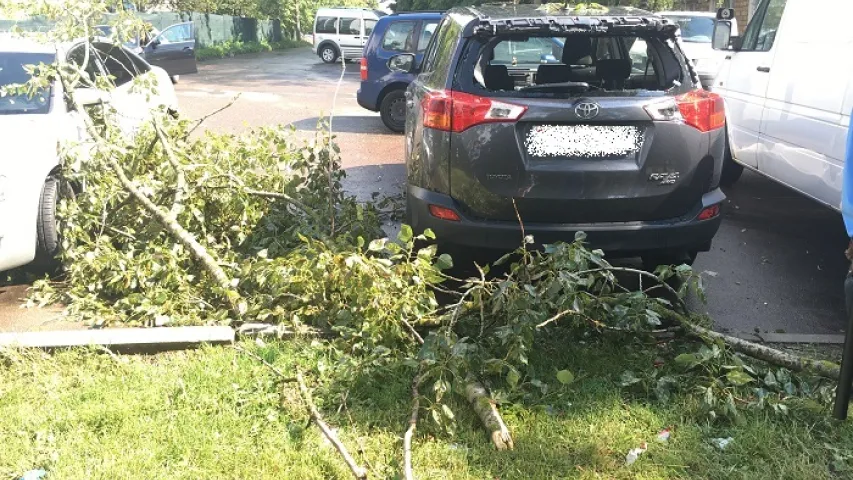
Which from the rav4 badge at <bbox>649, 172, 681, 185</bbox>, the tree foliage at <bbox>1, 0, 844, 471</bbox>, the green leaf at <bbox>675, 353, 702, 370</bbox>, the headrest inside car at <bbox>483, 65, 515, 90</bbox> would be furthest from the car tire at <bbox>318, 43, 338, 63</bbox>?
the green leaf at <bbox>675, 353, 702, 370</bbox>

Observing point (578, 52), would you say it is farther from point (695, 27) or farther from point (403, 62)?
point (695, 27)

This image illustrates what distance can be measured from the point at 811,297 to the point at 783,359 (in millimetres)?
1657

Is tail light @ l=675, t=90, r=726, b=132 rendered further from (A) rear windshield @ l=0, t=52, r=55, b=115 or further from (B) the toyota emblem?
(A) rear windshield @ l=0, t=52, r=55, b=115

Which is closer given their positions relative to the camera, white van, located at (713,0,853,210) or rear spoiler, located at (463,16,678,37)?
rear spoiler, located at (463,16,678,37)

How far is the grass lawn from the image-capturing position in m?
2.93

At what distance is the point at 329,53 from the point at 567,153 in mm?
27581

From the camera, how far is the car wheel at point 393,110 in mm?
11531

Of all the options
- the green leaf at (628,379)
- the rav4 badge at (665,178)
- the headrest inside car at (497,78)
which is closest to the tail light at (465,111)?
the headrest inside car at (497,78)

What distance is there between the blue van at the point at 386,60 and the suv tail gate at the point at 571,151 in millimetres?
7553

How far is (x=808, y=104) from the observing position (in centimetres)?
524

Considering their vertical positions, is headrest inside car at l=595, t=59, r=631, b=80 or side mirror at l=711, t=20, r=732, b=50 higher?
side mirror at l=711, t=20, r=732, b=50

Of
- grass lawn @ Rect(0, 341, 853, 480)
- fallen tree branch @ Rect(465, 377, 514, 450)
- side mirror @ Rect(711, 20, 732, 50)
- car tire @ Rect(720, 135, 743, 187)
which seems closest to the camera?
grass lawn @ Rect(0, 341, 853, 480)

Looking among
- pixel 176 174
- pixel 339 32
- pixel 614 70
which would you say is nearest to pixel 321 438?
pixel 176 174

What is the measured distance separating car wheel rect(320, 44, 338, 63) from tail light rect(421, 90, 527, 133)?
2719 centimetres
